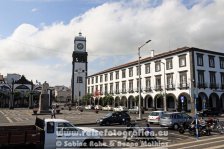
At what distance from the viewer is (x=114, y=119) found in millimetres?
30469

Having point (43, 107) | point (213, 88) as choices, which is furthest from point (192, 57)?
point (43, 107)

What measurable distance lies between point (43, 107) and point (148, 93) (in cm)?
2464

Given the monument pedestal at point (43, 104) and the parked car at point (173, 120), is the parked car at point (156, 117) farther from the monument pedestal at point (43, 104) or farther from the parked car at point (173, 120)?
the monument pedestal at point (43, 104)

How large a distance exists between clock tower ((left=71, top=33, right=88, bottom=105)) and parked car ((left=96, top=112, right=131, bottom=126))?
241 ft

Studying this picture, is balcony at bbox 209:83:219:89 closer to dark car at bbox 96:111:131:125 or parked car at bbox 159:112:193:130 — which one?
dark car at bbox 96:111:131:125

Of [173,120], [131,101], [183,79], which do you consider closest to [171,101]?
[183,79]

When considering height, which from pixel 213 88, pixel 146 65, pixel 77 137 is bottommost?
pixel 77 137

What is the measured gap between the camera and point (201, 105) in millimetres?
54781

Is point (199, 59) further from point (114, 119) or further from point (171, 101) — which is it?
point (114, 119)

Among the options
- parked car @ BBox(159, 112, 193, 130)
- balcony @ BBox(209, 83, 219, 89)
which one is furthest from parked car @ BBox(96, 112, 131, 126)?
balcony @ BBox(209, 83, 219, 89)

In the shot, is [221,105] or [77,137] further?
[221,105]

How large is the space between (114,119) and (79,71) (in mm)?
78863

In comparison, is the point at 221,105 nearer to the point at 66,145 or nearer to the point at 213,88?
the point at 213,88

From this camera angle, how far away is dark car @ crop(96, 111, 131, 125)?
2966 centimetres
